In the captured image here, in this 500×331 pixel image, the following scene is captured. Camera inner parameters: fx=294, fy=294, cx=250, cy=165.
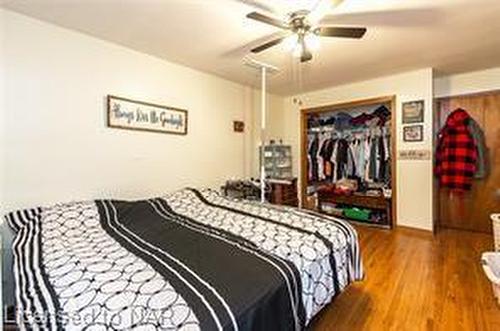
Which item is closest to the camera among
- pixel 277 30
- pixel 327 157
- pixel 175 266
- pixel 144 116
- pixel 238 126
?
pixel 175 266

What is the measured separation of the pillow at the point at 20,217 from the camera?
2.04 metres

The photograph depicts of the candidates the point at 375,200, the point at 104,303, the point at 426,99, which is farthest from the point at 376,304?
the point at 426,99

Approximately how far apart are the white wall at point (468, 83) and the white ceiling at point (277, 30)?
211 mm

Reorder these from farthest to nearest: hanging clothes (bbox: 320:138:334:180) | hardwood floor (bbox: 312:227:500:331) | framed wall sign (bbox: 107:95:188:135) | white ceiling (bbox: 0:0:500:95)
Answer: hanging clothes (bbox: 320:138:334:180)
framed wall sign (bbox: 107:95:188:135)
white ceiling (bbox: 0:0:500:95)
hardwood floor (bbox: 312:227:500:331)

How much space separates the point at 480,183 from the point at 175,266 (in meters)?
4.27

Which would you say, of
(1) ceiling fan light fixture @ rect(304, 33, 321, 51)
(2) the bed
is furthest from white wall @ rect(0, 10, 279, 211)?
(1) ceiling fan light fixture @ rect(304, 33, 321, 51)

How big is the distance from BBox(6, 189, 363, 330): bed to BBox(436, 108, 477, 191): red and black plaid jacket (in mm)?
2590

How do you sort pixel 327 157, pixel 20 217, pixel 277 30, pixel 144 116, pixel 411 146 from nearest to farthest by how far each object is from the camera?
1. pixel 20 217
2. pixel 277 30
3. pixel 144 116
4. pixel 411 146
5. pixel 327 157

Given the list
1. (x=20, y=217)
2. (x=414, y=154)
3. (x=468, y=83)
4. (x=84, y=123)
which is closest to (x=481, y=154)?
(x=414, y=154)

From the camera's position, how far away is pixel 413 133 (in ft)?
13.0

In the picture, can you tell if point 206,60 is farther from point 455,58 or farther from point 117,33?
point 455,58

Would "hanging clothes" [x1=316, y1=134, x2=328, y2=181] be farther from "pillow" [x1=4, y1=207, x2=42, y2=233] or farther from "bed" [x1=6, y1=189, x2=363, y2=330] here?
"pillow" [x1=4, y1=207, x2=42, y2=233]

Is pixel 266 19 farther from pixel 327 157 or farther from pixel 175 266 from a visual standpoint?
pixel 327 157

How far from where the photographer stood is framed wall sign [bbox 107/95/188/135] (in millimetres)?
2869
